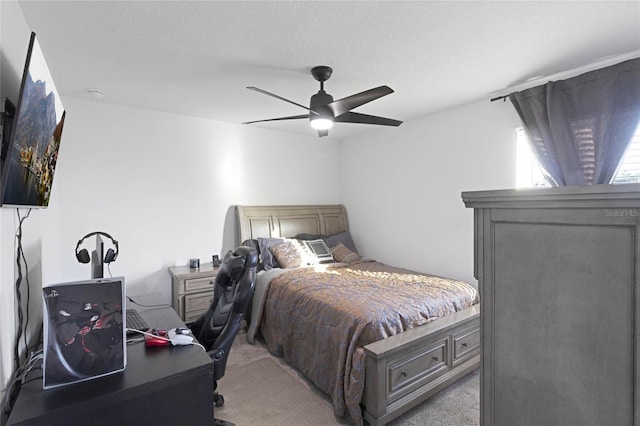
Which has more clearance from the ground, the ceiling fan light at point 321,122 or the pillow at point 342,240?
the ceiling fan light at point 321,122

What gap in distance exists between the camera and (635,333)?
0.63m

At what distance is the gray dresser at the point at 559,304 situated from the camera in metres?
0.65

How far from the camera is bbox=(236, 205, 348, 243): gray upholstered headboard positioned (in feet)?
13.1

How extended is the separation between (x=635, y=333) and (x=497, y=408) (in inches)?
16.6

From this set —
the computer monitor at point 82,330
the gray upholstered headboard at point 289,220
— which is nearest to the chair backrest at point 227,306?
the computer monitor at point 82,330

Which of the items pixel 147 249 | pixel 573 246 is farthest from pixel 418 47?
pixel 147 249

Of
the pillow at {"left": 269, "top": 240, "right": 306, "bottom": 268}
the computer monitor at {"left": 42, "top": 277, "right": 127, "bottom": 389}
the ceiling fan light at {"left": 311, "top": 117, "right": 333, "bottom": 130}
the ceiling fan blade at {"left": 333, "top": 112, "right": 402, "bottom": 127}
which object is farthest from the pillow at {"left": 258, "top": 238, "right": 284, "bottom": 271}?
the computer monitor at {"left": 42, "top": 277, "right": 127, "bottom": 389}

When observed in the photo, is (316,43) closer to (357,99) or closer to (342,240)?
(357,99)

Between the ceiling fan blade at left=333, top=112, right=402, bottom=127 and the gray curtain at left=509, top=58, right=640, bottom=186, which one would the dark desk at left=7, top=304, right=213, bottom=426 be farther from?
the gray curtain at left=509, top=58, right=640, bottom=186

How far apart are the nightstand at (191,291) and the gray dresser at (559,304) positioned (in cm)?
289

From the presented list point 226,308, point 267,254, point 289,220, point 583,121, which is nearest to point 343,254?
point 289,220

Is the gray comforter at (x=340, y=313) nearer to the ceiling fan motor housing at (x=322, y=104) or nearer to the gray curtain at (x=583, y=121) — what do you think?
the gray curtain at (x=583, y=121)

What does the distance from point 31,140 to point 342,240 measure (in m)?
3.68

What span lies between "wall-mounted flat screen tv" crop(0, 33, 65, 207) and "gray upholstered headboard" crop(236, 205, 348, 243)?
95.3 inches
